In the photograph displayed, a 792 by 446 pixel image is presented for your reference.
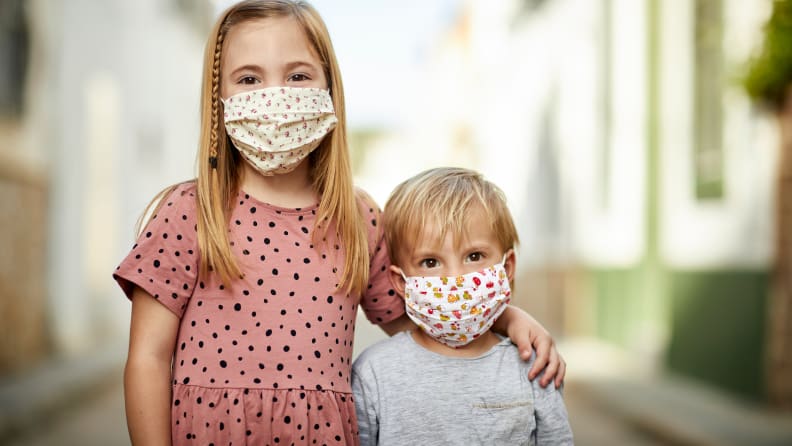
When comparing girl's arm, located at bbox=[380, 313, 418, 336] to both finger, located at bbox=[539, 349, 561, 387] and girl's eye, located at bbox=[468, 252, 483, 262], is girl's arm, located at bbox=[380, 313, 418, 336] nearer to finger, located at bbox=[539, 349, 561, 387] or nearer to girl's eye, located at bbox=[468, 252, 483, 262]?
girl's eye, located at bbox=[468, 252, 483, 262]

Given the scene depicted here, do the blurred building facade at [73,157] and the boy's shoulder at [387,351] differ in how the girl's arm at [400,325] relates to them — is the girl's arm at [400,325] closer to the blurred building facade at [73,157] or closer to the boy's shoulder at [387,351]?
the boy's shoulder at [387,351]

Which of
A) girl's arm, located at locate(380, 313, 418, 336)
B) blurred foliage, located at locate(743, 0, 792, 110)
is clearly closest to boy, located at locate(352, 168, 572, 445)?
girl's arm, located at locate(380, 313, 418, 336)

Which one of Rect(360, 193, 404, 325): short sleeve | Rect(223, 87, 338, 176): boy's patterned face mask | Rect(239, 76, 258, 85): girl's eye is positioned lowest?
Rect(360, 193, 404, 325): short sleeve

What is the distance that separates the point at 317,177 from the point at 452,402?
754mm

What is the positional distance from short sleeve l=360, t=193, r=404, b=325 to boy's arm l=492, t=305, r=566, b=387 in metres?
0.33

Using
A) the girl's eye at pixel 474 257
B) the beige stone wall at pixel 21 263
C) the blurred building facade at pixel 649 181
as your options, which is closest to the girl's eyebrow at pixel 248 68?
the girl's eye at pixel 474 257

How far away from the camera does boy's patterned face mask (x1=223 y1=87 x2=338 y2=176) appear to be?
2590mm

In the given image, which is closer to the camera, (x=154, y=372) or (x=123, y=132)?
(x=154, y=372)

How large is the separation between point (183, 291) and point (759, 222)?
7.63 metres

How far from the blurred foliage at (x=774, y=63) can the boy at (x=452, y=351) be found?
20.8 feet

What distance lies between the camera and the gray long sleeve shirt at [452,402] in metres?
2.66

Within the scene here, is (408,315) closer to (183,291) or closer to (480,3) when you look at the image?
(183,291)

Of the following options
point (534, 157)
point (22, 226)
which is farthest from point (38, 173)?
point (534, 157)

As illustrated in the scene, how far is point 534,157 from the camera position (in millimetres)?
20078
